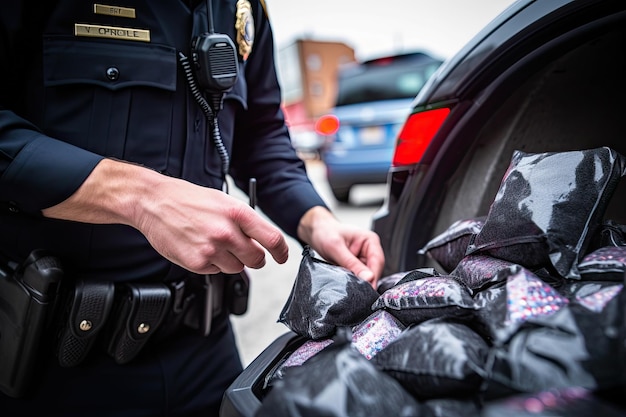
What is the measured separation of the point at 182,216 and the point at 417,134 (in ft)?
2.36

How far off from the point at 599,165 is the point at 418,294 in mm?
326

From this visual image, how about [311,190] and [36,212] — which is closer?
[36,212]

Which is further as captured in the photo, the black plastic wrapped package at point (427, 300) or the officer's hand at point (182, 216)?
the officer's hand at point (182, 216)

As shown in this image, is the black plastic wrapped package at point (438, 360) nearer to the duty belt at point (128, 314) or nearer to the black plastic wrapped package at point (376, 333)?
the black plastic wrapped package at point (376, 333)

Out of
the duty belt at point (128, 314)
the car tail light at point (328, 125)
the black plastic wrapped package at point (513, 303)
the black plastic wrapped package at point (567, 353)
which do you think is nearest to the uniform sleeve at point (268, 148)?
A: the duty belt at point (128, 314)

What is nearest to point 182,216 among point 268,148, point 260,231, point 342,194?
point 260,231

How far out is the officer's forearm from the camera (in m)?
0.70

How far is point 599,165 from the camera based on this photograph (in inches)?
25.2

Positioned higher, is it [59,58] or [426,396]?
[59,58]

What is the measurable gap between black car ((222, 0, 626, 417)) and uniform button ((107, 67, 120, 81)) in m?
0.60

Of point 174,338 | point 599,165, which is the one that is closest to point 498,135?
point 599,165

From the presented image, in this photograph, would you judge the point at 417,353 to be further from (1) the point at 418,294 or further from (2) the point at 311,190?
(2) the point at 311,190

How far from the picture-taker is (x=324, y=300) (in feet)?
2.19

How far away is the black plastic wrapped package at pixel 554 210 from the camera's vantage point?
23.5 inches
